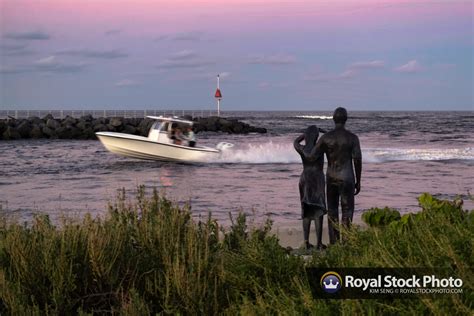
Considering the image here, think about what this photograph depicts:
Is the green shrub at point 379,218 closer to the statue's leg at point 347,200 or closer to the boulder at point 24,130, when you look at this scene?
the statue's leg at point 347,200

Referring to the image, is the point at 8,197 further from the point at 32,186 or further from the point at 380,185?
the point at 380,185

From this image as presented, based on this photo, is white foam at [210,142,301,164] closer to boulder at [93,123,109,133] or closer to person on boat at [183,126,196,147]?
person on boat at [183,126,196,147]

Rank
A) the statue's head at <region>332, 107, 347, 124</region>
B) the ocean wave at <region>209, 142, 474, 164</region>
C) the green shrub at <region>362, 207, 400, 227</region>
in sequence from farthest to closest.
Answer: the ocean wave at <region>209, 142, 474, 164</region>, the statue's head at <region>332, 107, 347, 124</region>, the green shrub at <region>362, 207, 400, 227</region>

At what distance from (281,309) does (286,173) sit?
22.0 meters

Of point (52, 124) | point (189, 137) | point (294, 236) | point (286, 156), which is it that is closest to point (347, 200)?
point (294, 236)

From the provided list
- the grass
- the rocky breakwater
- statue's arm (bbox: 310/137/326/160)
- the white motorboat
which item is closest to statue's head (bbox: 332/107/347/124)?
statue's arm (bbox: 310/137/326/160)

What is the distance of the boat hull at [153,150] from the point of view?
28.4 m

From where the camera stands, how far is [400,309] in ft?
11.3

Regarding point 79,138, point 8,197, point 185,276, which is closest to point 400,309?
point 185,276

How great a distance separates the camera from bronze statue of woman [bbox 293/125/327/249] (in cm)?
830

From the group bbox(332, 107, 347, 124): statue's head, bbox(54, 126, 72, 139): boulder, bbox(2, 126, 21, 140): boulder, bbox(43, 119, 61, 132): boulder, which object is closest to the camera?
bbox(332, 107, 347, 124): statue's head

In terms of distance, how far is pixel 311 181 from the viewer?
8.37 metres

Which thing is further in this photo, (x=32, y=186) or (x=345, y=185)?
(x=32, y=186)

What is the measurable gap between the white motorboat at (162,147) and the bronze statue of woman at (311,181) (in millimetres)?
19448
